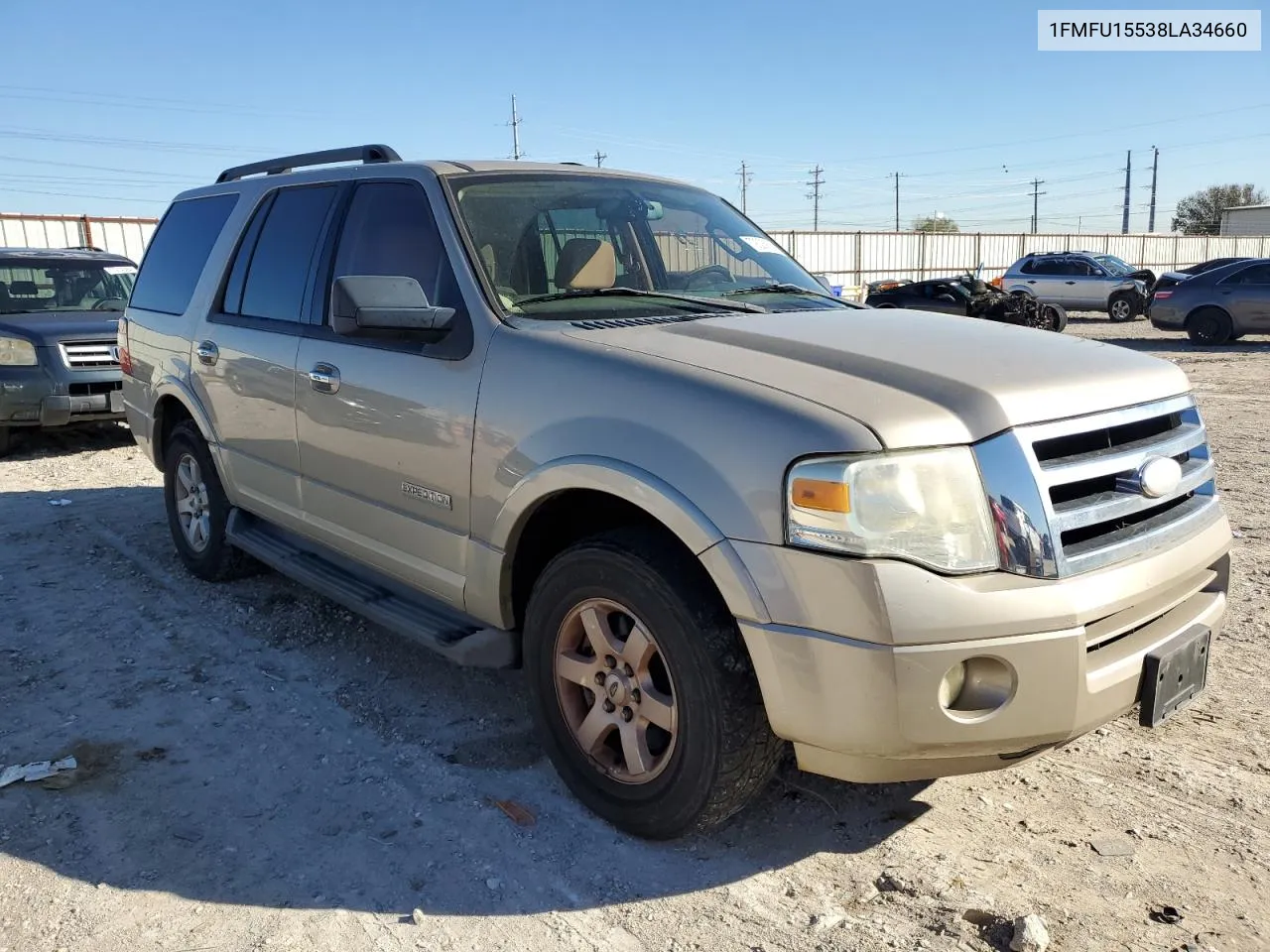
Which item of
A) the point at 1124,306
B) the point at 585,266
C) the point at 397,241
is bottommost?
the point at 1124,306

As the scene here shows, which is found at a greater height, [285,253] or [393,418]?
[285,253]

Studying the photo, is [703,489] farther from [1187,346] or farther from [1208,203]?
[1208,203]

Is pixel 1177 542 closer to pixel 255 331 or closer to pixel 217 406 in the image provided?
pixel 255 331

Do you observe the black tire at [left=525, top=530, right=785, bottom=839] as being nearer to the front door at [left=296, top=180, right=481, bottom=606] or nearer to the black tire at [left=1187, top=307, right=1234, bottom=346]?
the front door at [left=296, top=180, right=481, bottom=606]

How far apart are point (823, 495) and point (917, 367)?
583 mm

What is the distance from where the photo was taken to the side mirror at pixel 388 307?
3223mm

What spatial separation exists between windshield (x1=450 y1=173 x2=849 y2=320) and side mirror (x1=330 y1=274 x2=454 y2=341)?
24 centimetres

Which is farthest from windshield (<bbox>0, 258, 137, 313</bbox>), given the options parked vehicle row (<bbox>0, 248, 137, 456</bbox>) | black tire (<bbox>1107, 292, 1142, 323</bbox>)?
black tire (<bbox>1107, 292, 1142, 323</bbox>)

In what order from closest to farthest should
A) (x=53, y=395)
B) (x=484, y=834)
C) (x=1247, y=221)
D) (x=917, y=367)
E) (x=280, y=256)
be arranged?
(x=917, y=367) → (x=484, y=834) → (x=280, y=256) → (x=53, y=395) → (x=1247, y=221)

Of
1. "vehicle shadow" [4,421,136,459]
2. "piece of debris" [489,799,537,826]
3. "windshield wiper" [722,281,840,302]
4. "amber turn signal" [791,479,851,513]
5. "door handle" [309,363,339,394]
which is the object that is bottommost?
"piece of debris" [489,799,537,826]

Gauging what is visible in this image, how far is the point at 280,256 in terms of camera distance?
4.46 meters

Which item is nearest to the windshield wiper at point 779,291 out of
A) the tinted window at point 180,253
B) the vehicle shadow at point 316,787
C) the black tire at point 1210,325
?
the vehicle shadow at point 316,787

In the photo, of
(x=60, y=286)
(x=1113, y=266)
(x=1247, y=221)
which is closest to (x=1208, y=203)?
(x=1247, y=221)

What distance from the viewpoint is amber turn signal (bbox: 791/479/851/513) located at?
230 centimetres
